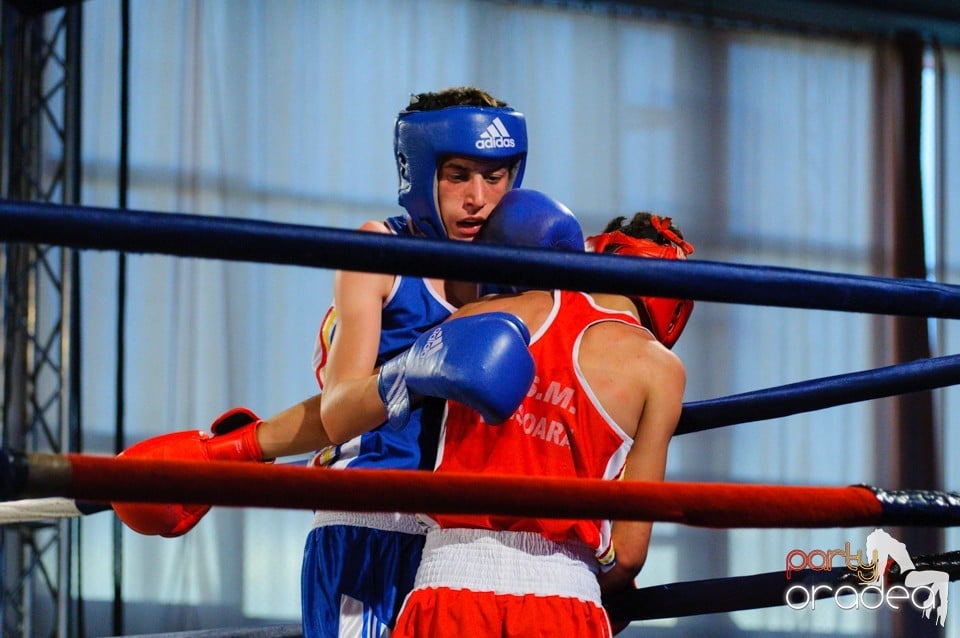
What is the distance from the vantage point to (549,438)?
155 cm

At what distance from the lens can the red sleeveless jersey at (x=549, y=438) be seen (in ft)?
5.03

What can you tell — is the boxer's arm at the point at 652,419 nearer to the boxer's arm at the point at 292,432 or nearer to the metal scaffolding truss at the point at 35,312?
the boxer's arm at the point at 292,432

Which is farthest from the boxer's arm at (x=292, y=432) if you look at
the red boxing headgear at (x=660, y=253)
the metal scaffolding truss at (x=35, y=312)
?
the metal scaffolding truss at (x=35, y=312)

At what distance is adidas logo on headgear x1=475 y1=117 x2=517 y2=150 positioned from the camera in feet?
5.66

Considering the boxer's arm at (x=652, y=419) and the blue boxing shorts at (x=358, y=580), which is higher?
the boxer's arm at (x=652, y=419)

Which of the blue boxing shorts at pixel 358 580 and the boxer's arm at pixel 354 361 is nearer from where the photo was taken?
the boxer's arm at pixel 354 361

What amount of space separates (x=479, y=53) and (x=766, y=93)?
4.81ft

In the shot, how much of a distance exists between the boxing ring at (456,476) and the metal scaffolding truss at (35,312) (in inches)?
138

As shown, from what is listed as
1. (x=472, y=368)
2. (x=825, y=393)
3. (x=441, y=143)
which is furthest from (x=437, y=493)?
(x=825, y=393)

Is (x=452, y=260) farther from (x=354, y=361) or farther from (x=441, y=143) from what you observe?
(x=441, y=143)

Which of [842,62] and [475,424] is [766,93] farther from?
[475,424]

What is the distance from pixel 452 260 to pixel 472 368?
268 millimetres

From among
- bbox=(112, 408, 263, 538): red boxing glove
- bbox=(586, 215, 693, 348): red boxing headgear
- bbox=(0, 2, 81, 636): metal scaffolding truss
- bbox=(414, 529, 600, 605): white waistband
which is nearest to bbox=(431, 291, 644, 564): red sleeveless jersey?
bbox=(414, 529, 600, 605): white waistband

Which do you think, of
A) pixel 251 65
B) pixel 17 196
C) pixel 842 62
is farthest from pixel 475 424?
pixel 842 62
